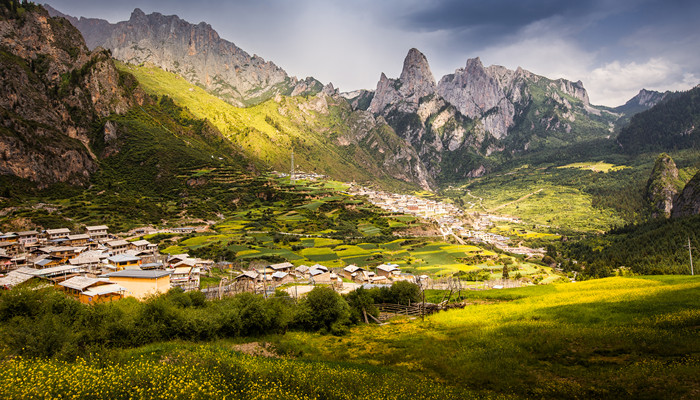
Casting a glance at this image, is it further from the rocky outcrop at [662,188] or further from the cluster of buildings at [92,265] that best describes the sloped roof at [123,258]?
the rocky outcrop at [662,188]

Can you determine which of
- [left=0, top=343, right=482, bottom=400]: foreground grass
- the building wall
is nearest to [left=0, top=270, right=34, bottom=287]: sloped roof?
the building wall

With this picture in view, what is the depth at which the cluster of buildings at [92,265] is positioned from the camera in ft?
143

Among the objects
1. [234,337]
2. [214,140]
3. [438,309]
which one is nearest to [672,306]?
[438,309]

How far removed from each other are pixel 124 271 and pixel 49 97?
13173 centimetres

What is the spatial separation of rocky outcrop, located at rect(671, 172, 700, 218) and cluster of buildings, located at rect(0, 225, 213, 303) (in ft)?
503

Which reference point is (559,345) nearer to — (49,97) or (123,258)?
(123,258)

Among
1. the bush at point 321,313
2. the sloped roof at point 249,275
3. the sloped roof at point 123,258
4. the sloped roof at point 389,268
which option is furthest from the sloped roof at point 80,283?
the sloped roof at point 389,268

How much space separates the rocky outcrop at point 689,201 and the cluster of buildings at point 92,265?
153296 mm

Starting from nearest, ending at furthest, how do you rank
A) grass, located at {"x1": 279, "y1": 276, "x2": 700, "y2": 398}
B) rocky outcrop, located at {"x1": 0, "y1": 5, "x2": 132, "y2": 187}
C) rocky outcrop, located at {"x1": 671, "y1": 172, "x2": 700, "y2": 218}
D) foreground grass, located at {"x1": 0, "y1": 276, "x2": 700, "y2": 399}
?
foreground grass, located at {"x1": 0, "y1": 276, "x2": 700, "y2": 399} < grass, located at {"x1": 279, "y1": 276, "x2": 700, "y2": 398} < rocky outcrop, located at {"x1": 0, "y1": 5, "x2": 132, "y2": 187} < rocky outcrop, located at {"x1": 671, "y1": 172, "x2": 700, "y2": 218}

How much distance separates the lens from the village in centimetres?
4544

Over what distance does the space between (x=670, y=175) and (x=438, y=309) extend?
605 feet

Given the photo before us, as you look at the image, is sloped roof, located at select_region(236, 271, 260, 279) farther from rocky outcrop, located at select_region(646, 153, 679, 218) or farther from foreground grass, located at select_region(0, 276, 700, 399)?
rocky outcrop, located at select_region(646, 153, 679, 218)

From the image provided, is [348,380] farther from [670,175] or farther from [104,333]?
[670,175]

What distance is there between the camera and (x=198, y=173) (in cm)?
15225
